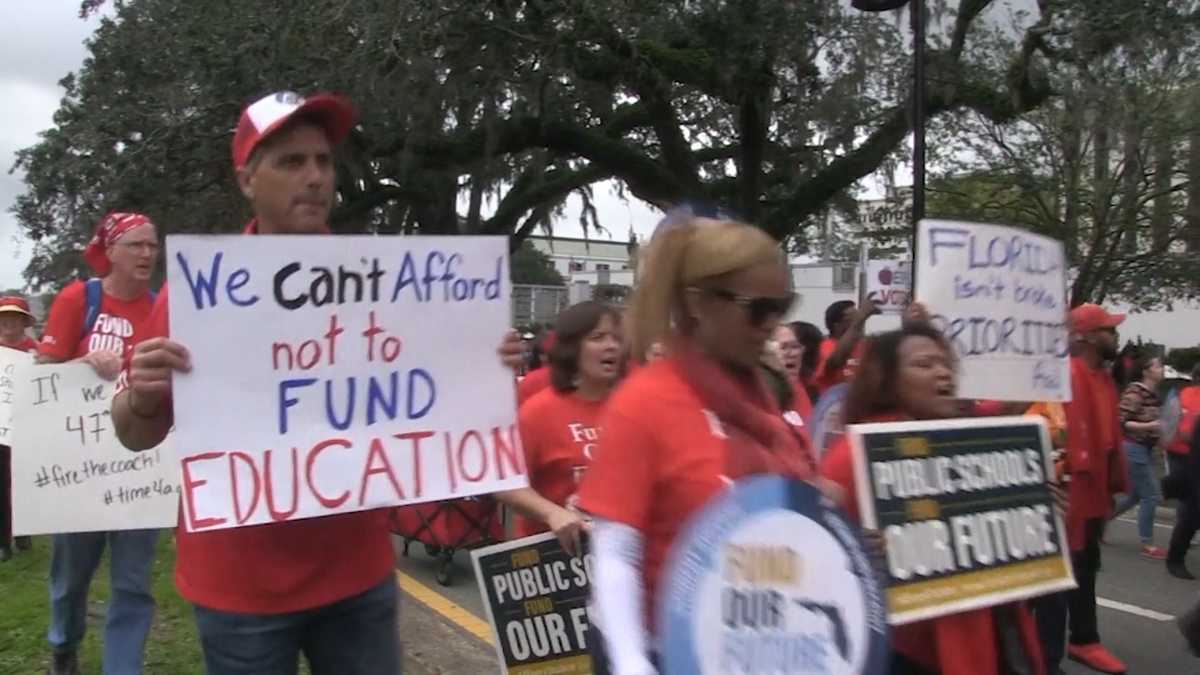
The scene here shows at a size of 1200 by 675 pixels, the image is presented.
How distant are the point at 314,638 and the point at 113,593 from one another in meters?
2.05

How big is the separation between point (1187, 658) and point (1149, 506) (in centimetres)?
348

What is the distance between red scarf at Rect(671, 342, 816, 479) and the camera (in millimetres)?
1953

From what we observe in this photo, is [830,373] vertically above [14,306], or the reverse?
[14,306]

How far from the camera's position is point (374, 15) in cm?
1117

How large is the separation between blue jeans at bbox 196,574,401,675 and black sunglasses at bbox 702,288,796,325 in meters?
1.03

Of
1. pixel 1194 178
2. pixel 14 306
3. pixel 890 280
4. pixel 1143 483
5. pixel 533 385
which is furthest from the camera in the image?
pixel 1194 178

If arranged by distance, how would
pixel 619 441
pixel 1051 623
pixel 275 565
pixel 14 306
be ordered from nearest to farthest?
pixel 619 441 < pixel 275 565 < pixel 1051 623 < pixel 14 306

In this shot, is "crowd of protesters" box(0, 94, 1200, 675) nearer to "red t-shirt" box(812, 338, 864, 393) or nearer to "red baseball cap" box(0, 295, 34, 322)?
"red t-shirt" box(812, 338, 864, 393)

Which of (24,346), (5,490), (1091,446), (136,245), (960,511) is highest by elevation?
(136,245)

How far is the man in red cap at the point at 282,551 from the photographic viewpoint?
88.4 inches

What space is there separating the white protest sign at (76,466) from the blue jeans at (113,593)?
12 cm

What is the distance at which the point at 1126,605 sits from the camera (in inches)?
279

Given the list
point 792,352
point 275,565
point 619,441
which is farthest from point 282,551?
point 792,352

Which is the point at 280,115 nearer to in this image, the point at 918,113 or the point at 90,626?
the point at 90,626
